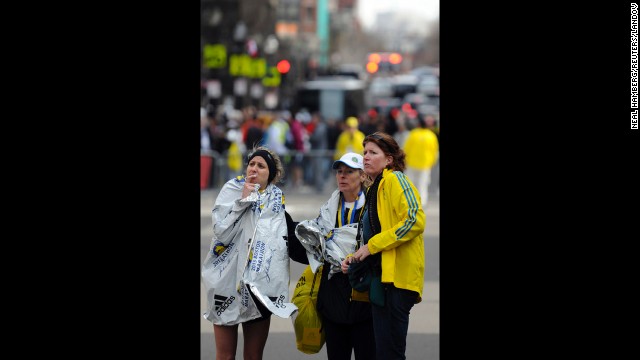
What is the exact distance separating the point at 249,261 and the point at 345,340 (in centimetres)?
78

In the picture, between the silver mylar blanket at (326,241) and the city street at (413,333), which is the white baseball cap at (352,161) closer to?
the silver mylar blanket at (326,241)

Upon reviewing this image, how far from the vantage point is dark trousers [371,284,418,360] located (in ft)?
20.4

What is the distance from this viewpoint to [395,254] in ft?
20.5

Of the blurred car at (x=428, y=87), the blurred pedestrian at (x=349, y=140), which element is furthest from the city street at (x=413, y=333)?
the blurred car at (x=428, y=87)

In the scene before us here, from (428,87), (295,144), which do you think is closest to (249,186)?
(295,144)

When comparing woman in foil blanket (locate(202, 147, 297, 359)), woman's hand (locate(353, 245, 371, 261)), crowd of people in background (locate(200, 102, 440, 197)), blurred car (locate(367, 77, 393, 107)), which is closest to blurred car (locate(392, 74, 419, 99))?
blurred car (locate(367, 77, 393, 107))

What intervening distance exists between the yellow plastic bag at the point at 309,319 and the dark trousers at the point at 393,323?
564mm

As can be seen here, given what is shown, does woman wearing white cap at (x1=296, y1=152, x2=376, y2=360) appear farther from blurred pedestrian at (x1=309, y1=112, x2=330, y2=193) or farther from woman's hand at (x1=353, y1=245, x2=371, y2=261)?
blurred pedestrian at (x1=309, y1=112, x2=330, y2=193)

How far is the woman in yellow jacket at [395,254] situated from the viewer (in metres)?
6.14

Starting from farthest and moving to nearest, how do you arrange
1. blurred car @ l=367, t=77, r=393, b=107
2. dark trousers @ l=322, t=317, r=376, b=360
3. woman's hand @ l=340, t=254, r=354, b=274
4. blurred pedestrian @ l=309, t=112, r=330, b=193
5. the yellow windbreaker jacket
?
blurred car @ l=367, t=77, r=393, b=107, blurred pedestrian @ l=309, t=112, r=330, b=193, dark trousers @ l=322, t=317, r=376, b=360, woman's hand @ l=340, t=254, r=354, b=274, the yellow windbreaker jacket

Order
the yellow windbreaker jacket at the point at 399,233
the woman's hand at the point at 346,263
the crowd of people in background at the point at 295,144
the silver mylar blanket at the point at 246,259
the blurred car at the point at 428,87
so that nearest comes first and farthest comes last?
1. the yellow windbreaker jacket at the point at 399,233
2. the woman's hand at the point at 346,263
3. the silver mylar blanket at the point at 246,259
4. the crowd of people in background at the point at 295,144
5. the blurred car at the point at 428,87
